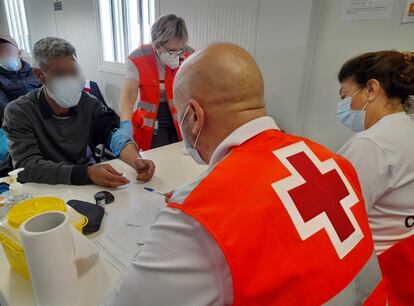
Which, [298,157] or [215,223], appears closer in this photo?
[215,223]

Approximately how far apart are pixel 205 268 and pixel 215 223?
0.26ft

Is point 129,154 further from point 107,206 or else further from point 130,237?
point 130,237

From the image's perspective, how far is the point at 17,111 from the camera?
1.41 m

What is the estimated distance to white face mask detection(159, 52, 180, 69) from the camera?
1997 mm

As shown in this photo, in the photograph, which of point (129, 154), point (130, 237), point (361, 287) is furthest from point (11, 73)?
point (361, 287)

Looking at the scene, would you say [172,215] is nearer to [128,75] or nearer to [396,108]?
[396,108]

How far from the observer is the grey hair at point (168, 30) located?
6.25ft

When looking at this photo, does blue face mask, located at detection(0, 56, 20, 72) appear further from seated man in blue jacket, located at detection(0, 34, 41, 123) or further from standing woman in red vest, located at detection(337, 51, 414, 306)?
standing woman in red vest, located at detection(337, 51, 414, 306)

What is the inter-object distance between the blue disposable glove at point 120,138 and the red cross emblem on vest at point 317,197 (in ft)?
3.88

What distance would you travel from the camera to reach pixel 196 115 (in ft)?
2.27

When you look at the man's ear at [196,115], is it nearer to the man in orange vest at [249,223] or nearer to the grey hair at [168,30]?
the man in orange vest at [249,223]

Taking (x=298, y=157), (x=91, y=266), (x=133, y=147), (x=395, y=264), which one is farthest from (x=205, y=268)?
(x=133, y=147)

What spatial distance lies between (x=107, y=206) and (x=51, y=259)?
1.62ft

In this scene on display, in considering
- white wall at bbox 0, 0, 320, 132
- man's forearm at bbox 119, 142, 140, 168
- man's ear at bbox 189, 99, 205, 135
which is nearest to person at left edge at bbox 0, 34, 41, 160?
white wall at bbox 0, 0, 320, 132
